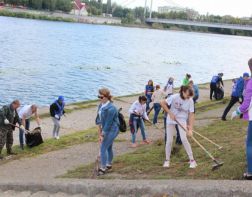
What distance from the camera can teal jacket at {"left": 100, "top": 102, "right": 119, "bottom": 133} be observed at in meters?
8.19

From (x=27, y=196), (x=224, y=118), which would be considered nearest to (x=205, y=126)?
(x=224, y=118)

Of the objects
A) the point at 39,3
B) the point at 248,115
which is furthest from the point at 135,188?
the point at 39,3

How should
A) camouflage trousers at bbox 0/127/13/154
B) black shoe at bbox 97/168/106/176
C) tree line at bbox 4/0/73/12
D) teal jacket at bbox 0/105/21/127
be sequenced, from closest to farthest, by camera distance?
black shoe at bbox 97/168/106/176 → teal jacket at bbox 0/105/21/127 → camouflage trousers at bbox 0/127/13/154 → tree line at bbox 4/0/73/12

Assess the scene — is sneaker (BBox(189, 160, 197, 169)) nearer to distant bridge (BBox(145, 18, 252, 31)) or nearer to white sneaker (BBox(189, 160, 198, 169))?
white sneaker (BBox(189, 160, 198, 169))

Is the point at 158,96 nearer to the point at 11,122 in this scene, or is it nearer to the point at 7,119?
the point at 11,122

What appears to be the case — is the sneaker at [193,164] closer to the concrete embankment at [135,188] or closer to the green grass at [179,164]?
the green grass at [179,164]

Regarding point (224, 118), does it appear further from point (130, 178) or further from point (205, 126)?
point (130, 178)

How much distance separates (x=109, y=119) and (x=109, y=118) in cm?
2

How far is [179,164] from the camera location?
850cm

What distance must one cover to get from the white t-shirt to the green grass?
84cm

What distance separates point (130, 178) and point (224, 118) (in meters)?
7.74

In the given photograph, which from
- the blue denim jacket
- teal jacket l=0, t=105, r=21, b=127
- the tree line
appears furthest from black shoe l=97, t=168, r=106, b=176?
the tree line

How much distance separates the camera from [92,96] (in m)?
31.1

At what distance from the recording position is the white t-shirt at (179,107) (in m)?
8.09
